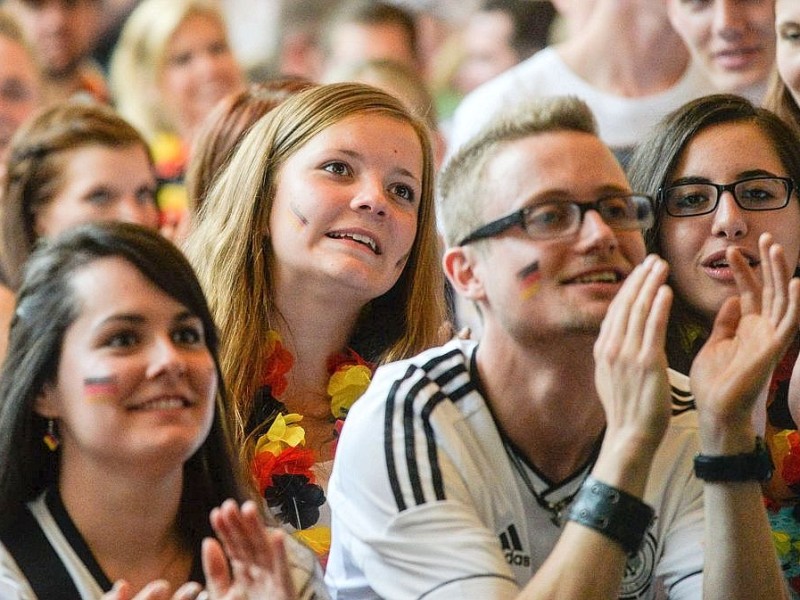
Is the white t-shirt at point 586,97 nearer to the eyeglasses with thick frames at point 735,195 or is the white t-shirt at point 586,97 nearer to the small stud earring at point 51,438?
the eyeglasses with thick frames at point 735,195

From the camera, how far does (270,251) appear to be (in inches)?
118

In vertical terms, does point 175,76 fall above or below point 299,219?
above

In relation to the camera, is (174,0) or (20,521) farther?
(174,0)

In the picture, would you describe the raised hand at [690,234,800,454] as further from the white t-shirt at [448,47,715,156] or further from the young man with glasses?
the white t-shirt at [448,47,715,156]

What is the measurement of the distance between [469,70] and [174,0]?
1.32 m

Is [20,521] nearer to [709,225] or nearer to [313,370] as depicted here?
[313,370]

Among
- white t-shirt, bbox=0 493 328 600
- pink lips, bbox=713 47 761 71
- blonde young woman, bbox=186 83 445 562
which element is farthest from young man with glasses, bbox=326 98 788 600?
pink lips, bbox=713 47 761 71

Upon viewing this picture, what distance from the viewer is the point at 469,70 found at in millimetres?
6145

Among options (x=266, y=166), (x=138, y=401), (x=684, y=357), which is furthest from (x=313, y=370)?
(x=138, y=401)

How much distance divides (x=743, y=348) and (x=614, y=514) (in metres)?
0.39

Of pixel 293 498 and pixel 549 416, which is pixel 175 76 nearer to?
pixel 293 498

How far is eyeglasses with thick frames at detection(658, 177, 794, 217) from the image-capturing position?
2.67 m

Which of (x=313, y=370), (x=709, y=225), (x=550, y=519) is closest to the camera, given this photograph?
(x=550, y=519)

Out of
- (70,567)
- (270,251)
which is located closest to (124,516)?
(70,567)
